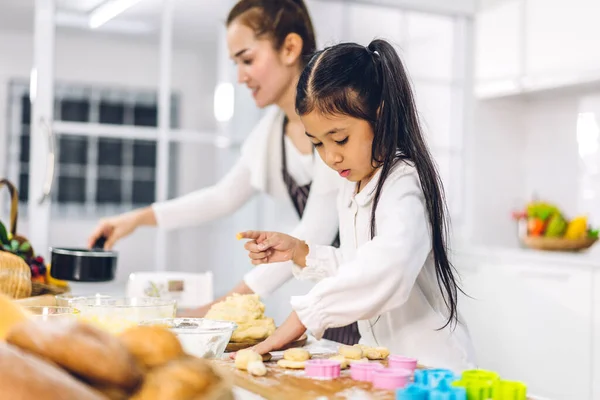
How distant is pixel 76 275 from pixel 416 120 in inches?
30.1

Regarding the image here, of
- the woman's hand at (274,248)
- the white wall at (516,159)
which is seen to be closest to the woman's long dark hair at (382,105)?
the woman's hand at (274,248)

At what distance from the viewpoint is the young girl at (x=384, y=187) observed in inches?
52.4

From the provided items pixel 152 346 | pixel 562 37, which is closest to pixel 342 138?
pixel 152 346

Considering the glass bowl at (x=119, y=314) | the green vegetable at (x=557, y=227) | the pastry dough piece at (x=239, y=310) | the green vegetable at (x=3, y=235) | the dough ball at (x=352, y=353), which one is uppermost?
the green vegetable at (x=557, y=227)

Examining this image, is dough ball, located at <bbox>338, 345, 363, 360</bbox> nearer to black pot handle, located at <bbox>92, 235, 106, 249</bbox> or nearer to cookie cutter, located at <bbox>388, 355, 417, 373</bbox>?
cookie cutter, located at <bbox>388, 355, 417, 373</bbox>

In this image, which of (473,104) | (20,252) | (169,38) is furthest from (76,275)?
(473,104)

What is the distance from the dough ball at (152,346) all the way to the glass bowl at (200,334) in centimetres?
31

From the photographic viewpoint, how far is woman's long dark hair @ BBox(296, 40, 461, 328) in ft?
4.44

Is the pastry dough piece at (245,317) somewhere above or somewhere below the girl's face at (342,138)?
below

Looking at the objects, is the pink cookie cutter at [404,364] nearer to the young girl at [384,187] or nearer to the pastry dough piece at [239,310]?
the young girl at [384,187]

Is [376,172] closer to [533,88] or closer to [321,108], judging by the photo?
[321,108]

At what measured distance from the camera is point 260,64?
192cm

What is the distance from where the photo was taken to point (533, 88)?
3580 millimetres

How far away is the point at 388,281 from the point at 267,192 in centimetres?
100
